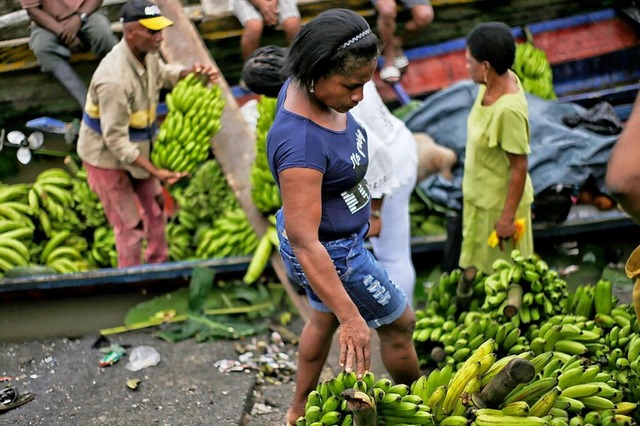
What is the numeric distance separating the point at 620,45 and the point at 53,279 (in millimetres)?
5475

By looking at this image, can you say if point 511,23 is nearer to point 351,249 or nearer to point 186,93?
point 186,93

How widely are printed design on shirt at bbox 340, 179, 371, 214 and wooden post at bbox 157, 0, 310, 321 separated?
5.71ft

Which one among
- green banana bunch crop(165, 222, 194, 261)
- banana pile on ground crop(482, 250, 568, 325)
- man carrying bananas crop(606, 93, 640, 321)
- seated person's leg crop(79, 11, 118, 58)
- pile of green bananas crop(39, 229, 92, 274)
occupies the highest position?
man carrying bananas crop(606, 93, 640, 321)

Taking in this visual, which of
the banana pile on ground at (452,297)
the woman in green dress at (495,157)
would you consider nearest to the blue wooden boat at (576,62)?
the woman in green dress at (495,157)

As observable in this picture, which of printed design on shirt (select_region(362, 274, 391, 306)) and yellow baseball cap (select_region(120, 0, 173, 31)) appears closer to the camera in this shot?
printed design on shirt (select_region(362, 274, 391, 306))

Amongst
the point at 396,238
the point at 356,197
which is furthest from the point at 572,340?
the point at 356,197

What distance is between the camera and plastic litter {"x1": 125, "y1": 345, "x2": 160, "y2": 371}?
4.86 meters

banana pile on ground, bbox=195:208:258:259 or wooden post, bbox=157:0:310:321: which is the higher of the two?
wooden post, bbox=157:0:310:321

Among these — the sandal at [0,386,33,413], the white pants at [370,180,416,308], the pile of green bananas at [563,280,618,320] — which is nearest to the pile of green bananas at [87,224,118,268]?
the sandal at [0,386,33,413]

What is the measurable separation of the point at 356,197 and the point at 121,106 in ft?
7.19

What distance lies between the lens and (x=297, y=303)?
16.6 feet

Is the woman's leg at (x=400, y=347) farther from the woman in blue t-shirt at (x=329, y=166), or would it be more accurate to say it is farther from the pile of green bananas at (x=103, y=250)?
the pile of green bananas at (x=103, y=250)

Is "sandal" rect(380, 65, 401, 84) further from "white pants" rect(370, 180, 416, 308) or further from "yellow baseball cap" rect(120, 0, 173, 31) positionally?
"white pants" rect(370, 180, 416, 308)

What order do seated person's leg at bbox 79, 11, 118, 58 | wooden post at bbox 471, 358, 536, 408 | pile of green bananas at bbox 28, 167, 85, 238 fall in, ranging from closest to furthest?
wooden post at bbox 471, 358, 536, 408, pile of green bananas at bbox 28, 167, 85, 238, seated person's leg at bbox 79, 11, 118, 58
